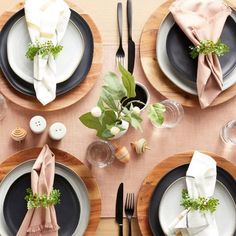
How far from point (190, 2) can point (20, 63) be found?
52cm

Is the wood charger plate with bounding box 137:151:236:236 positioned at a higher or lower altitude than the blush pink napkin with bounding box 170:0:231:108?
A: lower

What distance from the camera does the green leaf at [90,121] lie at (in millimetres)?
1563

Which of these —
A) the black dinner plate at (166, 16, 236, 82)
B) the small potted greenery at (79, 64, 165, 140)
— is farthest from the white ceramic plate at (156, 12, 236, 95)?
the small potted greenery at (79, 64, 165, 140)

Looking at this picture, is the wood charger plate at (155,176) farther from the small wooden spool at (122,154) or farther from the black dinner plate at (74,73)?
the black dinner plate at (74,73)

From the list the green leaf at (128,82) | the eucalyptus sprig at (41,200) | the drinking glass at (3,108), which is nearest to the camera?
the green leaf at (128,82)

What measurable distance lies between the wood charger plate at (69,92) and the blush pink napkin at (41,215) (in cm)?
18

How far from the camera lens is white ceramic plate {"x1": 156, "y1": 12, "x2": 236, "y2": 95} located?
1.72 m

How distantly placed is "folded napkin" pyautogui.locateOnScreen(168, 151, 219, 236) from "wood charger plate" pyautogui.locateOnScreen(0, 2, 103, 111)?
14.6 inches

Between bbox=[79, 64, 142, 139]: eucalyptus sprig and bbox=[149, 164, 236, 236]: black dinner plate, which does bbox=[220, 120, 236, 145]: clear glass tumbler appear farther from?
bbox=[79, 64, 142, 139]: eucalyptus sprig

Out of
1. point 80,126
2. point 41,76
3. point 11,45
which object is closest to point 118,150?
point 80,126

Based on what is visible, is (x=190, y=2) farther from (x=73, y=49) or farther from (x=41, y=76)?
(x=41, y=76)

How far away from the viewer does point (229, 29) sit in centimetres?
175

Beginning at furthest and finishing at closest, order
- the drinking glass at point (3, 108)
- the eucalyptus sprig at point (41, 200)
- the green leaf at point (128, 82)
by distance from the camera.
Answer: the drinking glass at point (3, 108), the eucalyptus sprig at point (41, 200), the green leaf at point (128, 82)

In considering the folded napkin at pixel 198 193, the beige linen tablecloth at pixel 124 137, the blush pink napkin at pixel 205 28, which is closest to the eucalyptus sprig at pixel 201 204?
the folded napkin at pixel 198 193
